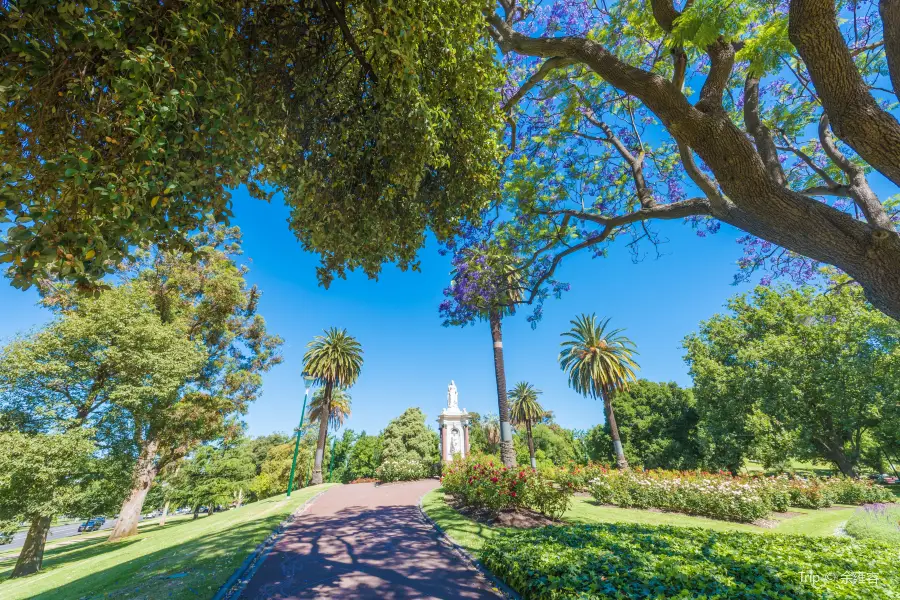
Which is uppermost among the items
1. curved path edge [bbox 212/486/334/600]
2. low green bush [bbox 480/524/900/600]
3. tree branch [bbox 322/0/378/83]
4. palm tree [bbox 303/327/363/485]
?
palm tree [bbox 303/327/363/485]

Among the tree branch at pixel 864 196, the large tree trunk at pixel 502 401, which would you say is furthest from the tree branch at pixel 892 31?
the large tree trunk at pixel 502 401

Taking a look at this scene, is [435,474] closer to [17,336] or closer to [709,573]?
[17,336]

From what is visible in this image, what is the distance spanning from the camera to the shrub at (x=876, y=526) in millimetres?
8941

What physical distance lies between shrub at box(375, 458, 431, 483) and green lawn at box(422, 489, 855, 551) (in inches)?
516

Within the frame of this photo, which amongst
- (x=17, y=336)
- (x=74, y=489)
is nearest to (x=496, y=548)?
(x=74, y=489)

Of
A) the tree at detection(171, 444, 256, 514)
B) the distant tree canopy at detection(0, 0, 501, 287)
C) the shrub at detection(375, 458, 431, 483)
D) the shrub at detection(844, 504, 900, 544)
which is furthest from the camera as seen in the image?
the shrub at detection(375, 458, 431, 483)

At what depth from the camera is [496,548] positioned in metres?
6.64

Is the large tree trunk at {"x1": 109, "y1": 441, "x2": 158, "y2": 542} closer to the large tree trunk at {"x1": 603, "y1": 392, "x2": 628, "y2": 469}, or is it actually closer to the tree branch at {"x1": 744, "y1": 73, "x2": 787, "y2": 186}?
the tree branch at {"x1": 744, "y1": 73, "x2": 787, "y2": 186}

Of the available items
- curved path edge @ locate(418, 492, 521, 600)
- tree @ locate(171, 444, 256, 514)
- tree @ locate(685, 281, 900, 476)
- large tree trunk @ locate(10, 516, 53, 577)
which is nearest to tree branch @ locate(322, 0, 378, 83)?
curved path edge @ locate(418, 492, 521, 600)

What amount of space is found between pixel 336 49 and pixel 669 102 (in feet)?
10.5

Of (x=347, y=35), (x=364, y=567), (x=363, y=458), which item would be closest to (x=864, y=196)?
(x=347, y=35)

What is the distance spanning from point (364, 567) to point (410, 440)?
1036 inches

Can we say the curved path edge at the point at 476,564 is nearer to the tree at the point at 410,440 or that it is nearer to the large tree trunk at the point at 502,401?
the large tree trunk at the point at 502,401

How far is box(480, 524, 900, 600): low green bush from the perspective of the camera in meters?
4.05
